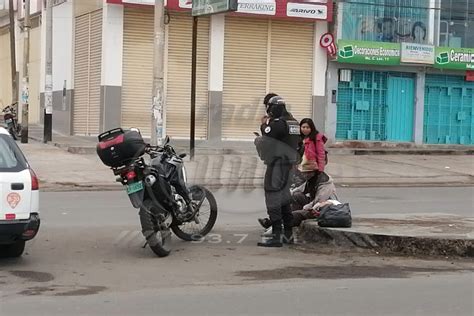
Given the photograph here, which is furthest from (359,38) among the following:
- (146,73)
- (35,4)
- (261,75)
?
(35,4)

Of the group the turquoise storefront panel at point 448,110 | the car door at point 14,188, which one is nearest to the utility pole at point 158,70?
the turquoise storefront panel at point 448,110

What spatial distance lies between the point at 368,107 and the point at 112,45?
9.22 metres

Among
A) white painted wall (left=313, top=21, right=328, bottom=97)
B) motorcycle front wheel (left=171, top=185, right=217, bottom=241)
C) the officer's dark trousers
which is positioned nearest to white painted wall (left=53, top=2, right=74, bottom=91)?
white painted wall (left=313, top=21, right=328, bottom=97)

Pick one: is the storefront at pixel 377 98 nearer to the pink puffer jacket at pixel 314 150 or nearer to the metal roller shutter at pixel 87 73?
the metal roller shutter at pixel 87 73

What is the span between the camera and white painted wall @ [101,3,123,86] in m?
23.8

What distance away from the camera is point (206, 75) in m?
25.3

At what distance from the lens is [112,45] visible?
2394 centimetres

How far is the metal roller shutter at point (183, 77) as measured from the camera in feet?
81.7

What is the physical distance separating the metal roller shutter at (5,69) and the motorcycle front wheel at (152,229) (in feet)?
97.5

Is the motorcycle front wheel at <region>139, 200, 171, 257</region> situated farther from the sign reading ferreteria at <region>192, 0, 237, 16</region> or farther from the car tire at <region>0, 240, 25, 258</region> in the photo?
the sign reading ferreteria at <region>192, 0, 237, 16</region>

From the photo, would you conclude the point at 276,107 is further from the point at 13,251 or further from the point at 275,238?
the point at 13,251

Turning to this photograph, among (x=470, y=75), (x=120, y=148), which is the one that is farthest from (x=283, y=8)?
(x=120, y=148)

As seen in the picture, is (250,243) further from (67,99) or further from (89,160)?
(67,99)

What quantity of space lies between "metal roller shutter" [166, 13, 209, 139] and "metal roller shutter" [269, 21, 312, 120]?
8.04 feet
